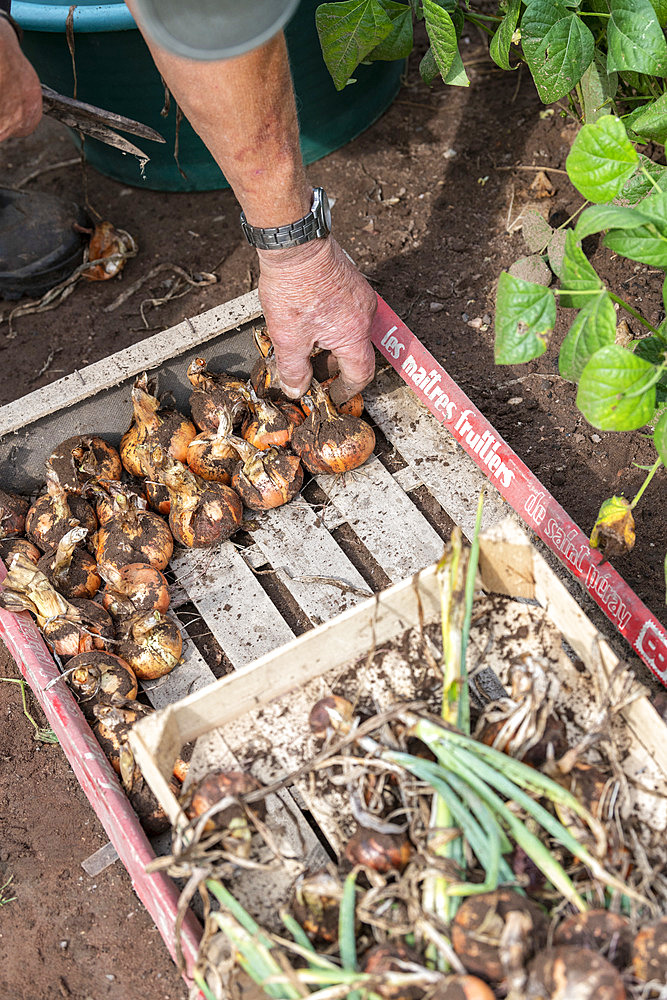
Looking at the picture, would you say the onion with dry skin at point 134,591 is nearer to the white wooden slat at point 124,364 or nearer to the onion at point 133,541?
the onion at point 133,541

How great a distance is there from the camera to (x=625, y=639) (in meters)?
2.05

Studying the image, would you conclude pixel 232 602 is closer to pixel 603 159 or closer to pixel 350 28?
pixel 603 159

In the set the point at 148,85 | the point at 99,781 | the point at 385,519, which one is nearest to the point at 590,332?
the point at 385,519

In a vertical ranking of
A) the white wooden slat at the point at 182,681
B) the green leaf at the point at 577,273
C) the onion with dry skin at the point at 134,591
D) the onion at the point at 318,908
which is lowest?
the white wooden slat at the point at 182,681

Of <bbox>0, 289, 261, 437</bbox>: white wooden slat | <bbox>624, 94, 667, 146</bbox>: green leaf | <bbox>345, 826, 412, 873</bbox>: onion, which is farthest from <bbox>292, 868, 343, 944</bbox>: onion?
<bbox>624, 94, 667, 146</bbox>: green leaf

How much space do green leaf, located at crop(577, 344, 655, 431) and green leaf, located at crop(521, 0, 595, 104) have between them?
102 centimetres

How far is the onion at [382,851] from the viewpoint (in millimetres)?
1453

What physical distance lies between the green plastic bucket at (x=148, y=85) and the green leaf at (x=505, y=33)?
89cm

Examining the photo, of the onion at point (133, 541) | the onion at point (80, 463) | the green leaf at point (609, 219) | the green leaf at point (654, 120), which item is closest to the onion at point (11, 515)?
the onion at point (80, 463)

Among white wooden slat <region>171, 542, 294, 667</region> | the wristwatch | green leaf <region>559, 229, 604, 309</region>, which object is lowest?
white wooden slat <region>171, 542, 294, 667</region>

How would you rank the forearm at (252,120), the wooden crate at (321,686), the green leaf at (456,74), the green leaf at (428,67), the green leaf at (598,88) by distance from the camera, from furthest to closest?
the green leaf at (428,67)
the green leaf at (598,88)
the green leaf at (456,74)
the forearm at (252,120)
the wooden crate at (321,686)

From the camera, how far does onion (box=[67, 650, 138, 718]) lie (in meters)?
1.98

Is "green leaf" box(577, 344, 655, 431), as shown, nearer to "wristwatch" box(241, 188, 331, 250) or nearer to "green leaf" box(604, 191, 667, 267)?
"green leaf" box(604, 191, 667, 267)

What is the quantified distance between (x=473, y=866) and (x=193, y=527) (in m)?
1.16
